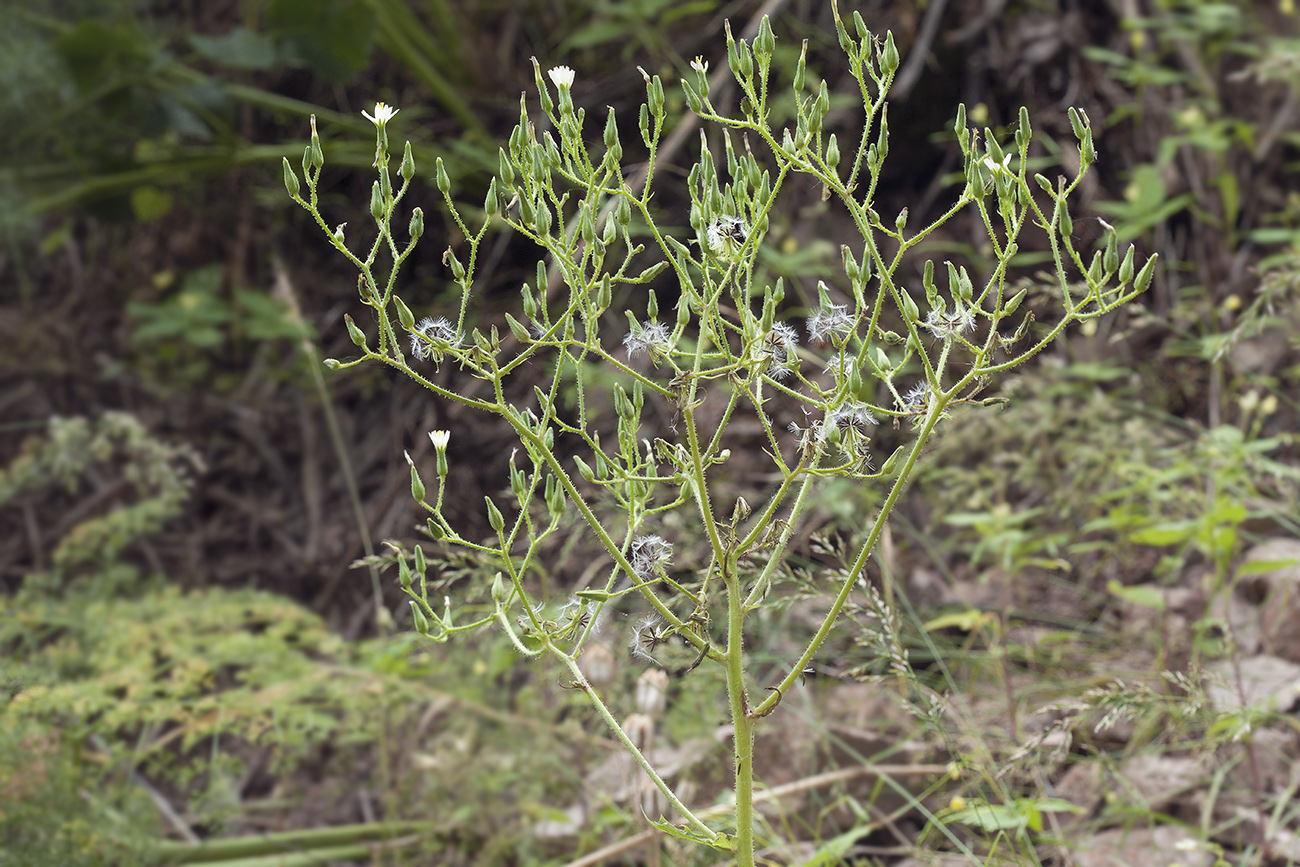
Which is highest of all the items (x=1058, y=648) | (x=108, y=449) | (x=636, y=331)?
(x=636, y=331)

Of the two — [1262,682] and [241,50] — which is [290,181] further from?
[241,50]

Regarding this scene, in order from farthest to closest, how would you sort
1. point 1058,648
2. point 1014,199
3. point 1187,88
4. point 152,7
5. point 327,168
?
point 152,7
point 327,168
point 1187,88
point 1058,648
point 1014,199

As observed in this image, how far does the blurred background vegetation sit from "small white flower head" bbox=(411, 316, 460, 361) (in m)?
1.05

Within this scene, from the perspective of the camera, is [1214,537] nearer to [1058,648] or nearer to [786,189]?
[1058,648]

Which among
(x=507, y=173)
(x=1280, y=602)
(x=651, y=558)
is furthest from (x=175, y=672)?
(x=1280, y=602)

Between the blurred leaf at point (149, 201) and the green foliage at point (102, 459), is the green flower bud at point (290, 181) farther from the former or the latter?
the blurred leaf at point (149, 201)

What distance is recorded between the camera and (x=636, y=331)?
0.89m

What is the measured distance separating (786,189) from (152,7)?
9.06 ft

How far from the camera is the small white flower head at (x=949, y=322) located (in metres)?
0.85

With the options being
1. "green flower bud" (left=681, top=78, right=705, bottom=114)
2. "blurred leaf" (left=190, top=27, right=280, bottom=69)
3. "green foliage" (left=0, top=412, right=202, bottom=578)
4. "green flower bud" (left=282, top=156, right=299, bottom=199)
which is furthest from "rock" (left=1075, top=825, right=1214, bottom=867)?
"blurred leaf" (left=190, top=27, right=280, bottom=69)

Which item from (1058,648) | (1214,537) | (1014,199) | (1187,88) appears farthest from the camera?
(1187,88)

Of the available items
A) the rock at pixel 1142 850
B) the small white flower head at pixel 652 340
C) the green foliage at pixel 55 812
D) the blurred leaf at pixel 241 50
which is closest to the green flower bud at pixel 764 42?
the small white flower head at pixel 652 340

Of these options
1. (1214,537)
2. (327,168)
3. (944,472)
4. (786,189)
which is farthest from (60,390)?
(1214,537)

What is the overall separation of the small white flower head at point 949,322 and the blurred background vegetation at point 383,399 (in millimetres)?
910
